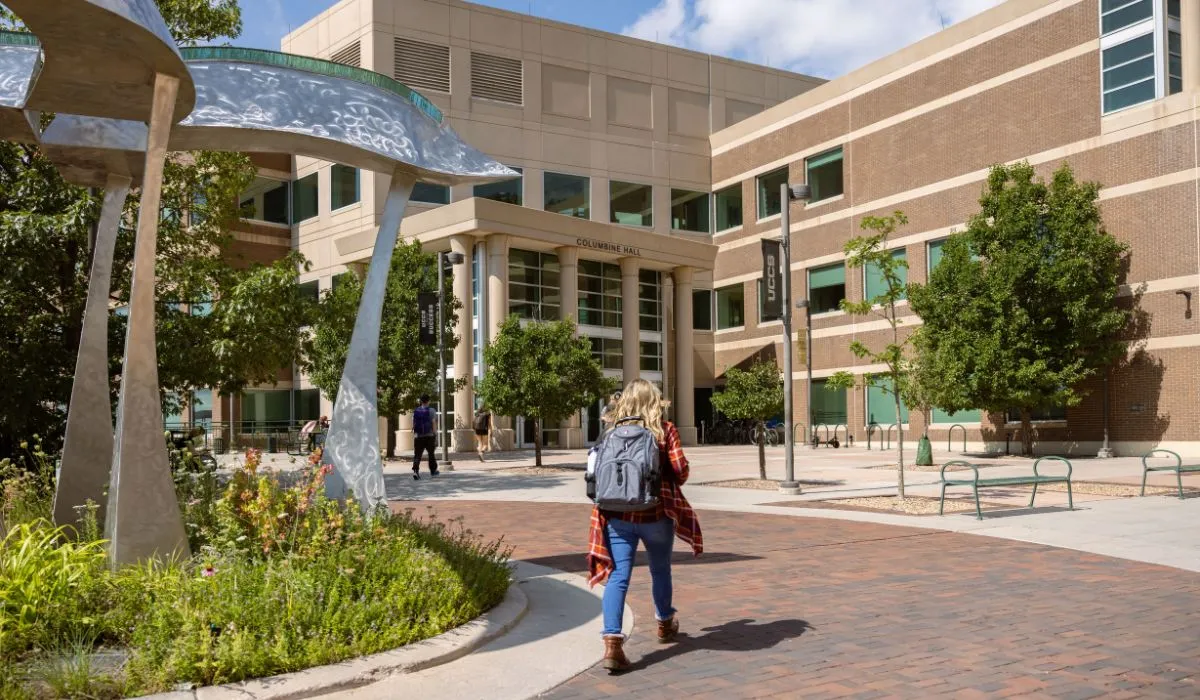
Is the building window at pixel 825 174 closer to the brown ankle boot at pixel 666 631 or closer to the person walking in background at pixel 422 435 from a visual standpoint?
the person walking in background at pixel 422 435

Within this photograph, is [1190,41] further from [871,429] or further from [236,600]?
[236,600]

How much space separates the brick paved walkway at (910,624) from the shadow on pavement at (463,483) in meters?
7.91

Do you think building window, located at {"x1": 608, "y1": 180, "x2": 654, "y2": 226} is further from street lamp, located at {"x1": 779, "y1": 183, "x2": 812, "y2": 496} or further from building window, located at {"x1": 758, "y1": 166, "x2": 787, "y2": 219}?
street lamp, located at {"x1": 779, "y1": 183, "x2": 812, "y2": 496}

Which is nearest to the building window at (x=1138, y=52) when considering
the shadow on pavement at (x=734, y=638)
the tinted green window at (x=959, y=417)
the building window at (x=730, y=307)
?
the tinted green window at (x=959, y=417)

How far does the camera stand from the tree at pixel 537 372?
2467 centimetres

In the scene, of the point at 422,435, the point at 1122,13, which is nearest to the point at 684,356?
the point at 1122,13

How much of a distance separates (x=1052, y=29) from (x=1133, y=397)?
11.7m

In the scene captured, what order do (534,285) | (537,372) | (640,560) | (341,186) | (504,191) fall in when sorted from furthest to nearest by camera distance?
(341,186), (504,191), (534,285), (537,372), (640,560)

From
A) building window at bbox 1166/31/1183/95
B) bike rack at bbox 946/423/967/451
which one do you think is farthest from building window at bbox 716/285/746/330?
building window at bbox 1166/31/1183/95

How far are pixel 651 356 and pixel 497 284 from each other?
9.49 meters

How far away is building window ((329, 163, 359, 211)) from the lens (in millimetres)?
40375

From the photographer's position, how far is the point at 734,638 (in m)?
6.50

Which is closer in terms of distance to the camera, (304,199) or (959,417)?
(959,417)

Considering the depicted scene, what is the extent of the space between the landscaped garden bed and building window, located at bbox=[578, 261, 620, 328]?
1249 inches
